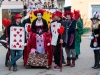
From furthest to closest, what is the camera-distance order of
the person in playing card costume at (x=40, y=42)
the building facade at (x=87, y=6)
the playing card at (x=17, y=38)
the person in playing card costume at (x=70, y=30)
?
the building facade at (x=87, y=6), the person in playing card costume at (x=70, y=30), the person in playing card costume at (x=40, y=42), the playing card at (x=17, y=38)

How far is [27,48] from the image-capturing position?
10609mm

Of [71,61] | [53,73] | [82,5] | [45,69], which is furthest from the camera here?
[82,5]

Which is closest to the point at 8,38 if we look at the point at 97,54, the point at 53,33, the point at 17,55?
the point at 17,55

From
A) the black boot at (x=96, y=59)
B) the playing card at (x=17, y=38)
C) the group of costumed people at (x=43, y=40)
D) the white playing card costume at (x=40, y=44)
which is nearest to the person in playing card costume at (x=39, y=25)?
the group of costumed people at (x=43, y=40)

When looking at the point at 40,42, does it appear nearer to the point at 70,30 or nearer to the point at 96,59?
the point at 70,30

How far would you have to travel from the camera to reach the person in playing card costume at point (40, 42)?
1033 centimetres

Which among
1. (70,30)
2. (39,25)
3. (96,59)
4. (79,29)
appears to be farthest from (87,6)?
(39,25)

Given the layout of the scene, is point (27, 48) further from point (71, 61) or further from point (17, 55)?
point (71, 61)

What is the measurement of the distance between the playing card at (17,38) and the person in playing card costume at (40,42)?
360mm

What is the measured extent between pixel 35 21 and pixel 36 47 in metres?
0.81

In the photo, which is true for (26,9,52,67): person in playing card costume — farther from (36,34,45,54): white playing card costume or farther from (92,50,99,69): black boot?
(92,50,99,69): black boot

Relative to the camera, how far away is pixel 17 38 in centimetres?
1014

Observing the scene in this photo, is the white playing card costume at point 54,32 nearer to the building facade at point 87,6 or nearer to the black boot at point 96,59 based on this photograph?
the black boot at point 96,59

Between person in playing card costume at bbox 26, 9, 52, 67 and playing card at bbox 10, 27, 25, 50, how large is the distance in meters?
0.36
